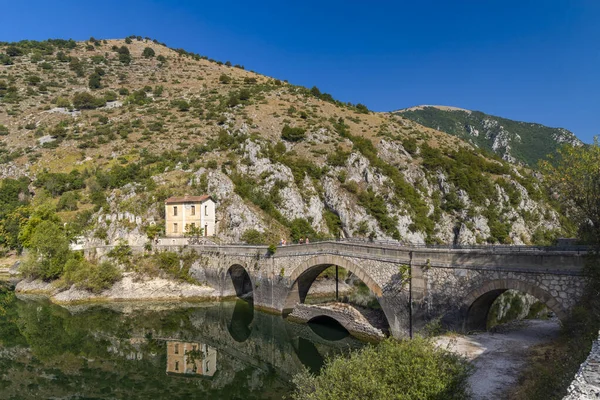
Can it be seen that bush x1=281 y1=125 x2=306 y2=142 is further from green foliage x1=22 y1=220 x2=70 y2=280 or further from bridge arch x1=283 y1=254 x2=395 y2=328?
bridge arch x1=283 y1=254 x2=395 y2=328

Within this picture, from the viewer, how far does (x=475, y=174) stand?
7438 centimetres

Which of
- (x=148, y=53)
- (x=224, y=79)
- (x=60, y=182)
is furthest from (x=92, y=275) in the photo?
(x=148, y=53)

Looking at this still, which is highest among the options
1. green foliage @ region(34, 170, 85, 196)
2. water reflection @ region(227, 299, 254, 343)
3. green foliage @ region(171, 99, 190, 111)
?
green foliage @ region(171, 99, 190, 111)

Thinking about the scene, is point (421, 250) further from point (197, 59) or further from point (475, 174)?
point (197, 59)

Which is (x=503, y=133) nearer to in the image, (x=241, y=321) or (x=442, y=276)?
(x=241, y=321)

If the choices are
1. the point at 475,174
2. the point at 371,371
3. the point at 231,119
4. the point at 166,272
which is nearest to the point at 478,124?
the point at 475,174

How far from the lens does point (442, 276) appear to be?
2167 cm

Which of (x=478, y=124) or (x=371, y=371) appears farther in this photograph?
(x=478, y=124)

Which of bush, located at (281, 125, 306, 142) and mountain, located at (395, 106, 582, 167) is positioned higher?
mountain, located at (395, 106, 582, 167)

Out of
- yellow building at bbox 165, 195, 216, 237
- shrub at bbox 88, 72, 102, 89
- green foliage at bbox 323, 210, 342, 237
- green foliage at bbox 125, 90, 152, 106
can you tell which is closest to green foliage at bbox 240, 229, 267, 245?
yellow building at bbox 165, 195, 216, 237

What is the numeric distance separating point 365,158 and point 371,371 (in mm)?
63097

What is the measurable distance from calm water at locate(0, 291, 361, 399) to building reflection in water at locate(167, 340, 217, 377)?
69 millimetres

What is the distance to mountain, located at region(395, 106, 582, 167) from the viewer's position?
411ft

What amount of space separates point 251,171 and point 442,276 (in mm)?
48129
